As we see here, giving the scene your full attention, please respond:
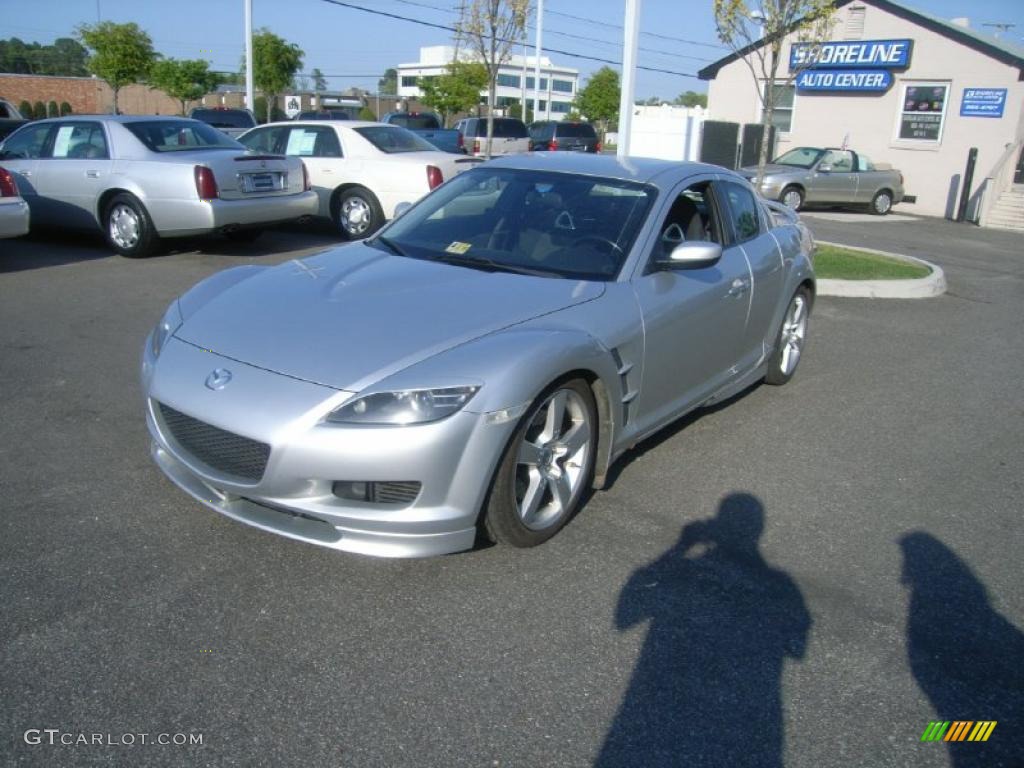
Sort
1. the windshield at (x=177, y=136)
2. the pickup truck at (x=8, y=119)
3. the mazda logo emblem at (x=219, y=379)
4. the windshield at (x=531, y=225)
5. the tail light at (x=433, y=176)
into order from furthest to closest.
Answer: the pickup truck at (x=8, y=119) < the tail light at (x=433, y=176) < the windshield at (x=177, y=136) < the windshield at (x=531, y=225) < the mazda logo emblem at (x=219, y=379)

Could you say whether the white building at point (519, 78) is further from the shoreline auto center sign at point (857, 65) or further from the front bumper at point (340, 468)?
the front bumper at point (340, 468)

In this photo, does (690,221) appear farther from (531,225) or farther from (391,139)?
(391,139)

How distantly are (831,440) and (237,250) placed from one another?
7882 millimetres

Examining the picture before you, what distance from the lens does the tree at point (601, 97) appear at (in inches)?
2312

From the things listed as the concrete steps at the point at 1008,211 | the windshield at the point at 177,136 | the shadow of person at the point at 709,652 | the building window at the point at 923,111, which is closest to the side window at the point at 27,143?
the windshield at the point at 177,136

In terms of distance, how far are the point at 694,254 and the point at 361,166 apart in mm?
8185

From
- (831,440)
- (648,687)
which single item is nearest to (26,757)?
(648,687)

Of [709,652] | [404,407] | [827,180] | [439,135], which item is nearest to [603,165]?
[404,407]

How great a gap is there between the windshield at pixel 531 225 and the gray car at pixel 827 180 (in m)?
15.8

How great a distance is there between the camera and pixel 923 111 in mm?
22281

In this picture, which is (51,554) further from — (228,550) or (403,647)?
(403,647)

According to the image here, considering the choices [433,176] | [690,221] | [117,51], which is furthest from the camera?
[117,51]

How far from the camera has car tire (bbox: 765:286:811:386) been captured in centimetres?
598

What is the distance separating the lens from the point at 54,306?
764 cm
